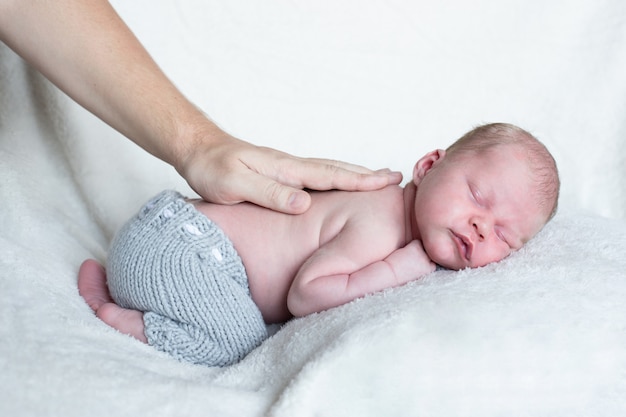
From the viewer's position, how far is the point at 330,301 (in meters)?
1.40

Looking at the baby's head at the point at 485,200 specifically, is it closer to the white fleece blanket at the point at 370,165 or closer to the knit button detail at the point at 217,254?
the white fleece blanket at the point at 370,165

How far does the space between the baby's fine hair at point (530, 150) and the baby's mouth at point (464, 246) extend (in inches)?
7.1

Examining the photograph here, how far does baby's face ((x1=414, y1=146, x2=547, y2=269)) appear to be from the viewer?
1.45 metres

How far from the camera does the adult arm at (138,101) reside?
1.55 metres

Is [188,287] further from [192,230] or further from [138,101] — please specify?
[138,101]

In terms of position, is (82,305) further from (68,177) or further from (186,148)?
(68,177)

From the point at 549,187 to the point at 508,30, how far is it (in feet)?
3.54

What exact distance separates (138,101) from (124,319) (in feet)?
1.44

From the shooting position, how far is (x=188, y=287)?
145 cm

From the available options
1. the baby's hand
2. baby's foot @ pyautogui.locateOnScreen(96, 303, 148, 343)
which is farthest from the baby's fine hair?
baby's foot @ pyautogui.locateOnScreen(96, 303, 148, 343)

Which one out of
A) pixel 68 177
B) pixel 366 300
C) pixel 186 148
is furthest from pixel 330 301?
pixel 68 177

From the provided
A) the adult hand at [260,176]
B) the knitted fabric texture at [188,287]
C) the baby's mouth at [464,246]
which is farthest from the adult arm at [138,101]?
the baby's mouth at [464,246]

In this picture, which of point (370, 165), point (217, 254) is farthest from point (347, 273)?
point (370, 165)

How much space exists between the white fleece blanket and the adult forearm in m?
0.30
